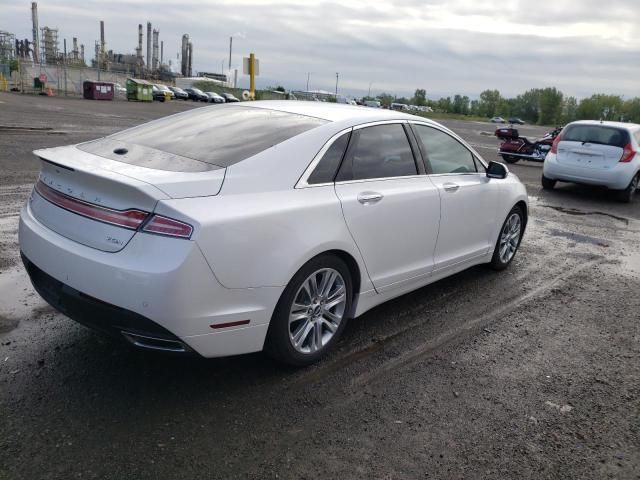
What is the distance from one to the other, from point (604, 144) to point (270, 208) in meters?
10.3

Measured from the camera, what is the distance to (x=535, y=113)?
12425 cm

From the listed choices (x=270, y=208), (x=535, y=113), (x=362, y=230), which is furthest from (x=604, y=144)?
(x=535, y=113)

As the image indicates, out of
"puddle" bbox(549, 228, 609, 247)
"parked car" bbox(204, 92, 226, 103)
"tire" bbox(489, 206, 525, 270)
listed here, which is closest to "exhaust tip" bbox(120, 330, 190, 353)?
"tire" bbox(489, 206, 525, 270)

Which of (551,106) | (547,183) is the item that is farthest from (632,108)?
(547,183)

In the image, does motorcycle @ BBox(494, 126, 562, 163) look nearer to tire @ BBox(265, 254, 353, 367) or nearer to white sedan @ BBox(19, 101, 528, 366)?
white sedan @ BBox(19, 101, 528, 366)

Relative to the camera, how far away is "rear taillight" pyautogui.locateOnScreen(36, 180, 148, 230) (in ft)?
9.56

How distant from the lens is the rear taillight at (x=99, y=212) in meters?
A: 2.91

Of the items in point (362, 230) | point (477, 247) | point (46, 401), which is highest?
point (362, 230)

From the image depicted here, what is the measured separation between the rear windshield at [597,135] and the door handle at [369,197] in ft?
30.5

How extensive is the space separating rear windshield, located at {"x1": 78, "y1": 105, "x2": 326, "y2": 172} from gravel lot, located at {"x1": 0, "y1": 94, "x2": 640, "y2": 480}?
1279 mm

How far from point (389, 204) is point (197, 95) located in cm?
6747

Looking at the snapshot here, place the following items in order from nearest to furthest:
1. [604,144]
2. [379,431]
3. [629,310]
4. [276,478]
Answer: [276,478]
[379,431]
[629,310]
[604,144]

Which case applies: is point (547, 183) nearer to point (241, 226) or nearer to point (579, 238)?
point (579, 238)

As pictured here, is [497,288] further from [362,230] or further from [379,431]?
[379,431]
